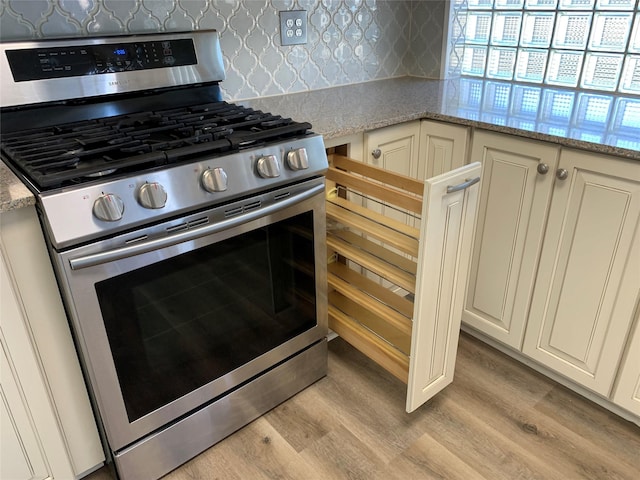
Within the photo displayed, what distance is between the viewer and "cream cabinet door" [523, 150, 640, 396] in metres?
1.33

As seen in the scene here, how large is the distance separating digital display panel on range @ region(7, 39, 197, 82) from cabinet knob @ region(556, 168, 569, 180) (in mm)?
1195

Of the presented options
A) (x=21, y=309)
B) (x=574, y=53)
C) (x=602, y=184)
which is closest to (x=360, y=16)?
(x=574, y=53)

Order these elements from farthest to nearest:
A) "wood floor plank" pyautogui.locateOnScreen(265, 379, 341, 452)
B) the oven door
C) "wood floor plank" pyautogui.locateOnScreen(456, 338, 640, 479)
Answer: "wood floor plank" pyautogui.locateOnScreen(265, 379, 341, 452)
"wood floor plank" pyautogui.locateOnScreen(456, 338, 640, 479)
the oven door

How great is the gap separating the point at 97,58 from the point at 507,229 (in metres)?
1.38

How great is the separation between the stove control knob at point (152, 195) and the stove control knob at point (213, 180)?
10 cm

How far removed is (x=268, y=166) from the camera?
4.06 ft

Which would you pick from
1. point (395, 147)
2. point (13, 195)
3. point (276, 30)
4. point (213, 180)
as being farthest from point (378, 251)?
point (13, 195)

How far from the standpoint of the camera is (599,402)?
162cm

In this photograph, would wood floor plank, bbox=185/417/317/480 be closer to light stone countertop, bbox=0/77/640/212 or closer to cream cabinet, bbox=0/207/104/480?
cream cabinet, bbox=0/207/104/480

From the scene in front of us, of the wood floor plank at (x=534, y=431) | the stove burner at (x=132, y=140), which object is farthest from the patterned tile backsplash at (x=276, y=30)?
the wood floor plank at (x=534, y=431)

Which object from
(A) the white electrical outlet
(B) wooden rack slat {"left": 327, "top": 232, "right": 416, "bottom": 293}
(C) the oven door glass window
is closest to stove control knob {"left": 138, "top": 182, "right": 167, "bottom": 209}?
(C) the oven door glass window

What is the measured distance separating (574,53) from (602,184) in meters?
0.85

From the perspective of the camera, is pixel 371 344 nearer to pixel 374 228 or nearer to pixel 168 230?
pixel 374 228

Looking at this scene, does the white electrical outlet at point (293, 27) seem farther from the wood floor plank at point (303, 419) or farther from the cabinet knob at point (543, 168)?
the wood floor plank at point (303, 419)
